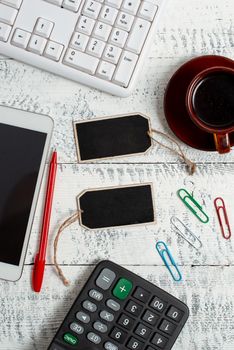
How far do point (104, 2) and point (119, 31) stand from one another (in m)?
0.04

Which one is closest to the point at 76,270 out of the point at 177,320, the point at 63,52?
the point at 177,320

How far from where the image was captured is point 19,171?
716mm

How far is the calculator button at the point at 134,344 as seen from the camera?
2.25 ft

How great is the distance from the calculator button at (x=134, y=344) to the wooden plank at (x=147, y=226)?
4.1 inches

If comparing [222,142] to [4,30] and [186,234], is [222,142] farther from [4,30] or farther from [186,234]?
[4,30]

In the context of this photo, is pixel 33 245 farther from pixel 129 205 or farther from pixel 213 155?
pixel 213 155

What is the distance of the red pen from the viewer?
71cm

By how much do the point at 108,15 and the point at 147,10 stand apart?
0.17ft

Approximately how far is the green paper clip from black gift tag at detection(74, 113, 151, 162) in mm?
89

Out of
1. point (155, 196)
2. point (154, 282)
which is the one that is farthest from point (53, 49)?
Result: point (154, 282)

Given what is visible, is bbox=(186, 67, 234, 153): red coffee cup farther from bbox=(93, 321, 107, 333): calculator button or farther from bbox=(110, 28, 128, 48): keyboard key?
bbox=(93, 321, 107, 333): calculator button

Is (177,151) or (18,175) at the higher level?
(177,151)

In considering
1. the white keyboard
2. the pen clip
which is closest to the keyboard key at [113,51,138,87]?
the white keyboard

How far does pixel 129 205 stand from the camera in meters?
0.72
